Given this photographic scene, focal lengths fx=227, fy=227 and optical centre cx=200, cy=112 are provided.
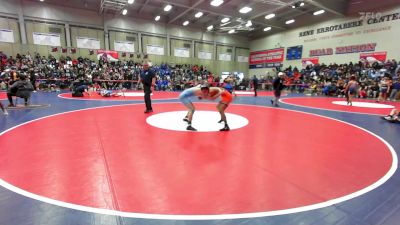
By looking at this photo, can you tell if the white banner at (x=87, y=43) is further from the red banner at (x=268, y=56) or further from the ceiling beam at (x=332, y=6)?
the ceiling beam at (x=332, y=6)

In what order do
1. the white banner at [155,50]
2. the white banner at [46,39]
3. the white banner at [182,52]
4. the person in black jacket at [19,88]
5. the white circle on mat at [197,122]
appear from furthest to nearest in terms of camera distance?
the white banner at [182,52]
the white banner at [155,50]
the white banner at [46,39]
the person in black jacket at [19,88]
the white circle on mat at [197,122]

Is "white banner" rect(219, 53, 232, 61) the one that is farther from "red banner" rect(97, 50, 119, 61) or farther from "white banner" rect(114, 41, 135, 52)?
"red banner" rect(97, 50, 119, 61)

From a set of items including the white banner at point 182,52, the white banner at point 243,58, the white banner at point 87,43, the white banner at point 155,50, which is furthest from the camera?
the white banner at point 243,58

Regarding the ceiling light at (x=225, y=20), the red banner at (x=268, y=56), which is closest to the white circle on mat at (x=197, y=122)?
the ceiling light at (x=225, y=20)

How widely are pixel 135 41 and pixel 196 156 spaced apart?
2500 cm

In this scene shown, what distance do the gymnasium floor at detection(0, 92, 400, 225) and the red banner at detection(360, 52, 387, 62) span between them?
18054 mm

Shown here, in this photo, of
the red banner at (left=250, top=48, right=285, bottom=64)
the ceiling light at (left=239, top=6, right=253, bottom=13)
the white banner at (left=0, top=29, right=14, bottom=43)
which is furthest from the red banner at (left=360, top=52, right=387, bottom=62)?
the white banner at (left=0, top=29, right=14, bottom=43)

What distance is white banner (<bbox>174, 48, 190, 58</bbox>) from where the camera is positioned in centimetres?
2908

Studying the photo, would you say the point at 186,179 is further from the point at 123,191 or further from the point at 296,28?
the point at 296,28

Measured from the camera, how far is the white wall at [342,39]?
1884cm

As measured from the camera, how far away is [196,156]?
3996 mm

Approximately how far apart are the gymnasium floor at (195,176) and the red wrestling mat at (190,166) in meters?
0.02

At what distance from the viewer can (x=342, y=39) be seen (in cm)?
2242

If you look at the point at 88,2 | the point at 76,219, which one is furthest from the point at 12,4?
the point at 76,219
